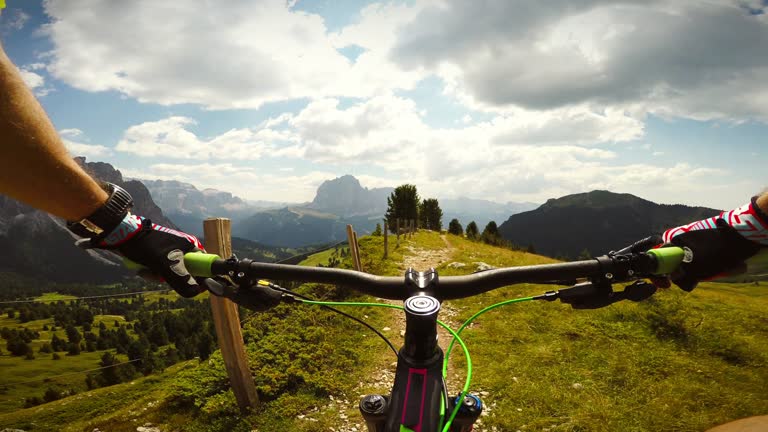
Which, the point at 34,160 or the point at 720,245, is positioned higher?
the point at 34,160

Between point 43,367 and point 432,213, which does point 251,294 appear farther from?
point 43,367

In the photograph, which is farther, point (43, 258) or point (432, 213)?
point (43, 258)

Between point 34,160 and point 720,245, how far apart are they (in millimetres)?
3410

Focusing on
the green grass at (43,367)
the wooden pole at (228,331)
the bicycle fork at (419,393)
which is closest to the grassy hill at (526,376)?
the wooden pole at (228,331)

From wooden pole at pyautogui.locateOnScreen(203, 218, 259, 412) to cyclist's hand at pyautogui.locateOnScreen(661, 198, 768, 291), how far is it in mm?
5690

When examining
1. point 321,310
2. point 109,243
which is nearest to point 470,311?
point 321,310

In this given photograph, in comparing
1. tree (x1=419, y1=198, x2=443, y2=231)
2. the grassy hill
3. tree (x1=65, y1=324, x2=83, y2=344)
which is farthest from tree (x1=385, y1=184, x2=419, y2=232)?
tree (x1=65, y1=324, x2=83, y2=344)

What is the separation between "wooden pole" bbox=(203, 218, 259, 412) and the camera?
545 centimetres

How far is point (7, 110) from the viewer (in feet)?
4.20

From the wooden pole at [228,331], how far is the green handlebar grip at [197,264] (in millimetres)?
3777

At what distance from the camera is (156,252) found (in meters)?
1.81

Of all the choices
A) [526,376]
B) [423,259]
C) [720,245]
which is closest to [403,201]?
[423,259]

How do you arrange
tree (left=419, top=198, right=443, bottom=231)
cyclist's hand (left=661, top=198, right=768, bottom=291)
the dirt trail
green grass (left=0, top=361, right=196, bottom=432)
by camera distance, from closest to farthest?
cyclist's hand (left=661, top=198, right=768, bottom=291)
green grass (left=0, top=361, right=196, bottom=432)
the dirt trail
tree (left=419, top=198, right=443, bottom=231)

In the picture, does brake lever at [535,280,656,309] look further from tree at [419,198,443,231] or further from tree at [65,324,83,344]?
tree at [65,324,83,344]
